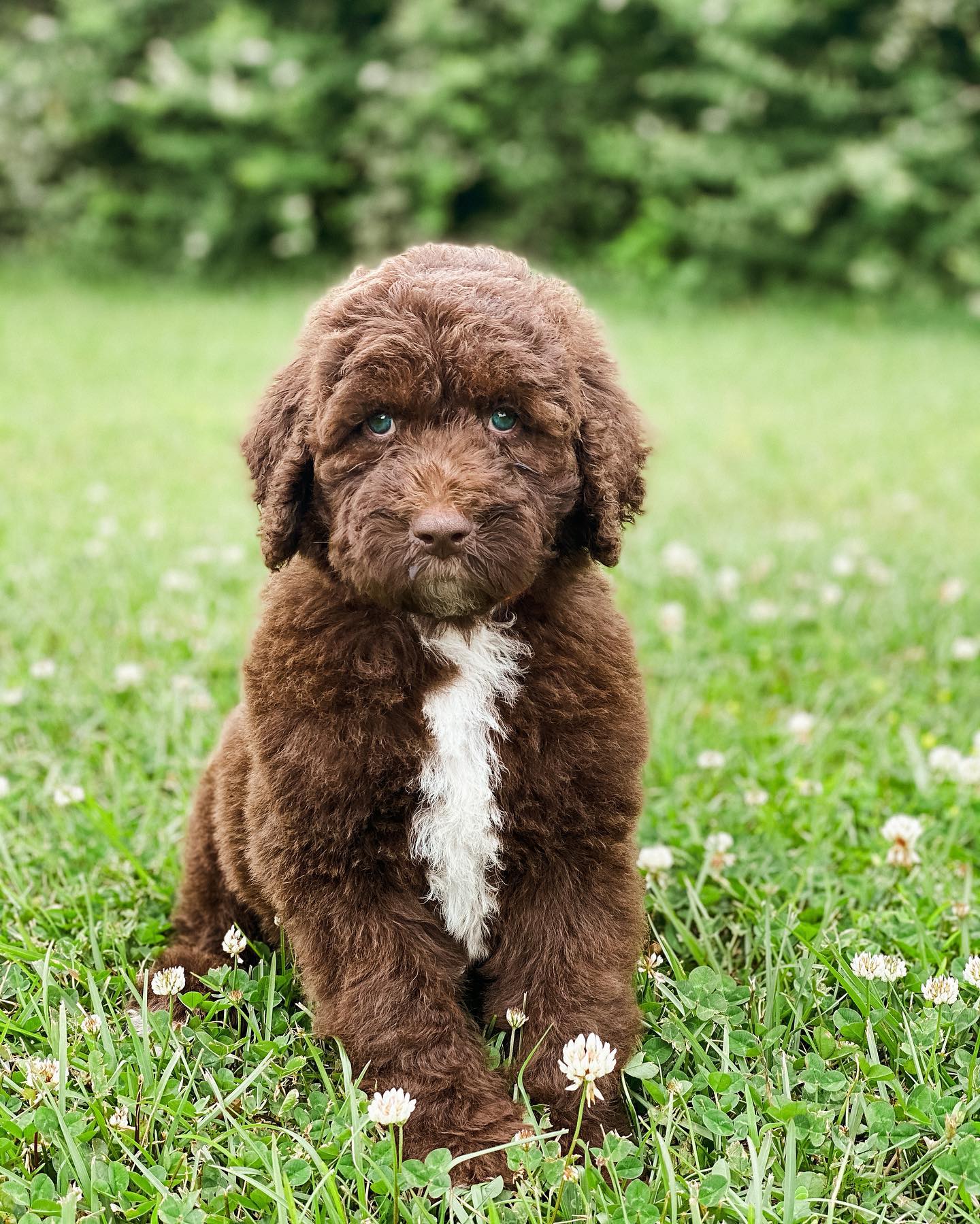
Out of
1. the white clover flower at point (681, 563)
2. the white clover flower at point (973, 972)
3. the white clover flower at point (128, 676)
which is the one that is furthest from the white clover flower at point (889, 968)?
the white clover flower at point (681, 563)

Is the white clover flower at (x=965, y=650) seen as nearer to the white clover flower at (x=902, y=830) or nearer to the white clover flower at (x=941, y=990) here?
the white clover flower at (x=902, y=830)

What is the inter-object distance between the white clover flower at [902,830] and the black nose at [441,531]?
1671mm

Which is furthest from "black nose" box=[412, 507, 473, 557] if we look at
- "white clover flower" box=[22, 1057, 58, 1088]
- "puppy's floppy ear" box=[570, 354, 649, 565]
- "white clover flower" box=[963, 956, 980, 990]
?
"white clover flower" box=[963, 956, 980, 990]

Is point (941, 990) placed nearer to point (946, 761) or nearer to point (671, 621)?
point (946, 761)

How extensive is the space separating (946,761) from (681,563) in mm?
2102

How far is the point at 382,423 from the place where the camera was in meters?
2.50

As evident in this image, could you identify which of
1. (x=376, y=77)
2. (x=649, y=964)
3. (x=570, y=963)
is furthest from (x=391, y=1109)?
(x=376, y=77)

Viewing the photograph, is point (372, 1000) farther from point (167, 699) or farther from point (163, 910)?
point (167, 699)

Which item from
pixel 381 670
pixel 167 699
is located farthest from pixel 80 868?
pixel 381 670

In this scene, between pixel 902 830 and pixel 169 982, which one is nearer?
pixel 169 982

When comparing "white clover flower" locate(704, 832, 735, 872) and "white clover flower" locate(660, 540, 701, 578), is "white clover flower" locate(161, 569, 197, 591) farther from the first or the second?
"white clover flower" locate(704, 832, 735, 872)

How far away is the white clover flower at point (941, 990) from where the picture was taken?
2.71 meters

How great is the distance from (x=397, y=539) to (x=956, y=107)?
12.3 m

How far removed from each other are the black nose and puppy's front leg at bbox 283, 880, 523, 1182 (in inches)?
28.4
